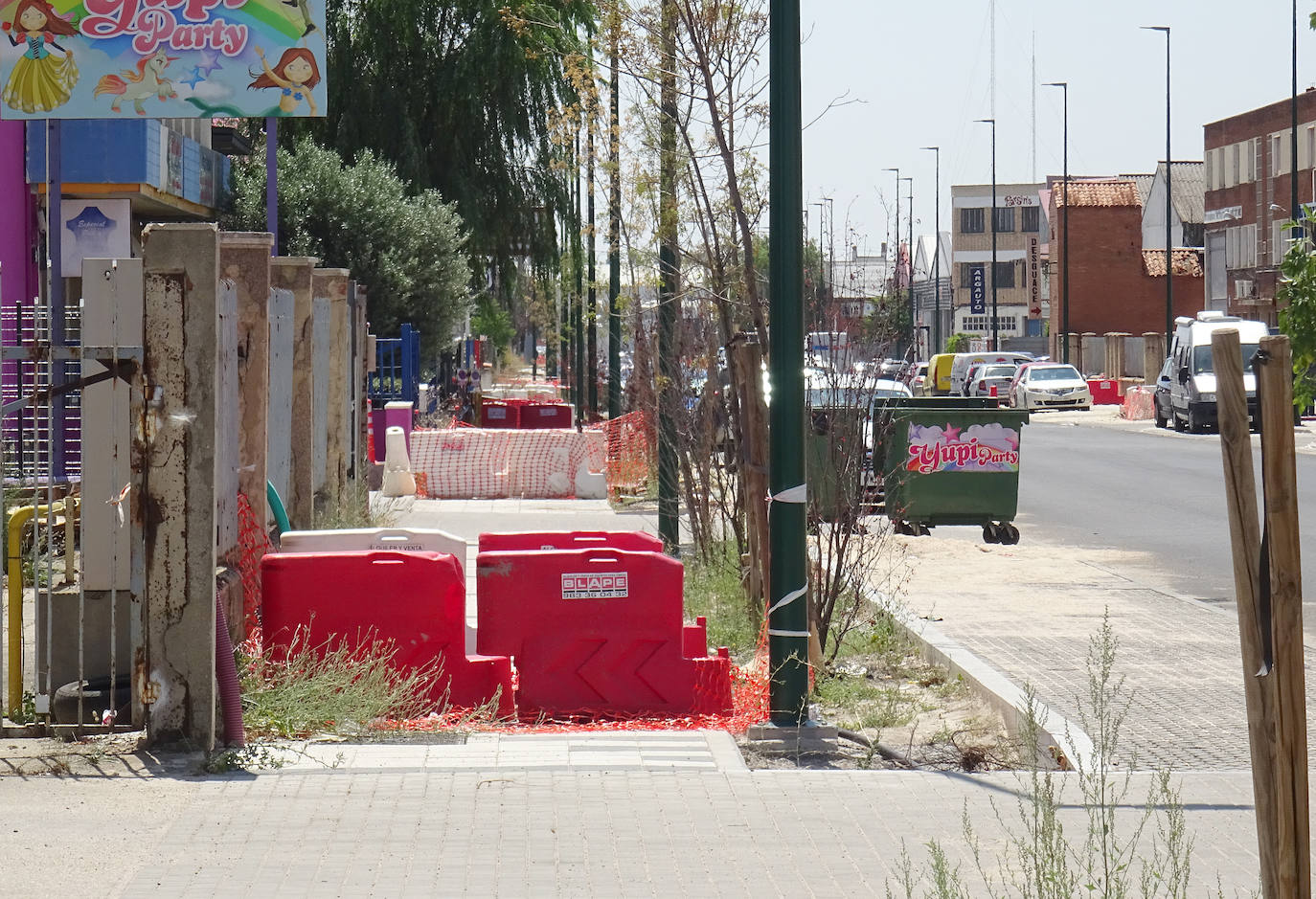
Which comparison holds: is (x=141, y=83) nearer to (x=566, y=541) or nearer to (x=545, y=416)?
(x=566, y=541)

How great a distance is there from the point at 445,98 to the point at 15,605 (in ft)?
82.9

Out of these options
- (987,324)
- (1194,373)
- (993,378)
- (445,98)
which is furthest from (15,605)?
(987,324)

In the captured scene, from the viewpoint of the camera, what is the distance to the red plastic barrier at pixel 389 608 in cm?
784

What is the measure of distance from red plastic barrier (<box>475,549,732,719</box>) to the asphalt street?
611cm

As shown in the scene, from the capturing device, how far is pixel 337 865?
5234mm

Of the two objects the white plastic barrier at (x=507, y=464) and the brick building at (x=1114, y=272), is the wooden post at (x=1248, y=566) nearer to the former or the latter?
the white plastic barrier at (x=507, y=464)

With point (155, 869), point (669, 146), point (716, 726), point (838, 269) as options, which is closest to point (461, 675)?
point (716, 726)

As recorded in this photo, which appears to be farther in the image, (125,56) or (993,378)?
(993,378)

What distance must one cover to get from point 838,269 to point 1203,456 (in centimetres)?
2097

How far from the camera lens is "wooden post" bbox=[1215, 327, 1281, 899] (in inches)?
121

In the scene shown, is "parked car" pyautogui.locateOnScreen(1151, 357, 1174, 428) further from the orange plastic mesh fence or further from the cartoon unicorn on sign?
the cartoon unicorn on sign

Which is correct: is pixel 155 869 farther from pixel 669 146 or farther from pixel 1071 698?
pixel 669 146

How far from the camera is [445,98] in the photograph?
31.4 metres

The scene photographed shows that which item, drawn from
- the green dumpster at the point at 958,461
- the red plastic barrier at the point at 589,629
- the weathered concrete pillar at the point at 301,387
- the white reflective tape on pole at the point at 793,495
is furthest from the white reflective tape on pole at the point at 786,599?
the green dumpster at the point at 958,461
